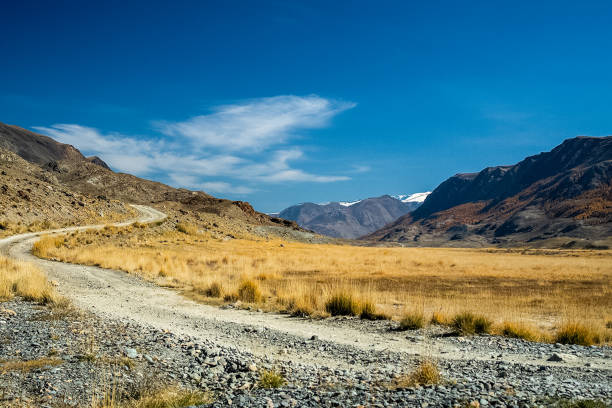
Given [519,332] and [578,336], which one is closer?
[578,336]

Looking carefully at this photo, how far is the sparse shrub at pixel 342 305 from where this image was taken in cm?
1378

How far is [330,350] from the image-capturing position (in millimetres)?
9305

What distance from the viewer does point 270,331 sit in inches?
433

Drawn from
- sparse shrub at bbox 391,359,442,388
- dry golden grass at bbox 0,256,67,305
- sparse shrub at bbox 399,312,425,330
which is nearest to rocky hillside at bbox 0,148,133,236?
dry golden grass at bbox 0,256,67,305

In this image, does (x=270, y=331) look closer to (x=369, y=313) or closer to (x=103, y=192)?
(x=369, y=313)

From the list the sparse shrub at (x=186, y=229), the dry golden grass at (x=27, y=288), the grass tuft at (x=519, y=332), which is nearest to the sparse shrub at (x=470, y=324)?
the grass tuft at (x=519, y=332)

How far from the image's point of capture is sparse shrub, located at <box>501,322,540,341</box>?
420 inches

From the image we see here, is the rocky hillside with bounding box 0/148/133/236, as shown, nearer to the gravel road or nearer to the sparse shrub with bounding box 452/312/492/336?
the gravel road

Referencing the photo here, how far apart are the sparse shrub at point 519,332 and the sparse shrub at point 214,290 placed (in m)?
11.0

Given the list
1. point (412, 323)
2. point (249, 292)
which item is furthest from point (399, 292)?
point (412, 323)

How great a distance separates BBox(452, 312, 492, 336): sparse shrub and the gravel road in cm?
46

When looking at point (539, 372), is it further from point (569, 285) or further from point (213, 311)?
point (569, 285)

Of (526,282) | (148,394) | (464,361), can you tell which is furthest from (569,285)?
(148,394)

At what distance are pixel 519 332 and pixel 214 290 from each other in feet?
39.4
